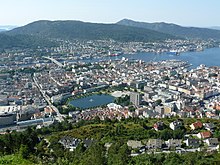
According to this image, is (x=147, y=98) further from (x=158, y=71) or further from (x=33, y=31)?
(x=33, y=31)

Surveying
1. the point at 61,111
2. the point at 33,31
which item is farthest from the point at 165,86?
the point at 33,31

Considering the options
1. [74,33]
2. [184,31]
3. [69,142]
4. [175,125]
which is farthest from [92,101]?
[184,31]

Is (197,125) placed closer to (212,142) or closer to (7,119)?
(212,142)

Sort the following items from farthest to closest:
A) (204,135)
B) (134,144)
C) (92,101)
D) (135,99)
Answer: (92,101), (135,99), (204,135), (134,144)

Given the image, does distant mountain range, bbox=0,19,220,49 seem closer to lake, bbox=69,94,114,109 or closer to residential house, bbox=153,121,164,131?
lake, bbox=69,94,114,109

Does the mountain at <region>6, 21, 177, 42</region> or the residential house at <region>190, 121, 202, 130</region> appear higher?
the mountain at <region>6, 21, 177, 42</region>

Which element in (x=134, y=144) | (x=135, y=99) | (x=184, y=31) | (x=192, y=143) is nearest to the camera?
(x=134, y=144)

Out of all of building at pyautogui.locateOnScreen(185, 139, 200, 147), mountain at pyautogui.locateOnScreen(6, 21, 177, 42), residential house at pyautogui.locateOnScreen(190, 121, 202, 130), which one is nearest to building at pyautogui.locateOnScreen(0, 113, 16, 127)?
residential house at pyautogui.locateOnScreen(190, 121, 202, 130)
